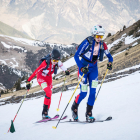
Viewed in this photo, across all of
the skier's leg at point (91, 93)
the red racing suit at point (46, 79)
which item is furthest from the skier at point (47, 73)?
the skier's leg at point (91, 93)

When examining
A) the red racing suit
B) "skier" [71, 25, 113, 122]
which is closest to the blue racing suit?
"skier" [71, 25, 113, 122]

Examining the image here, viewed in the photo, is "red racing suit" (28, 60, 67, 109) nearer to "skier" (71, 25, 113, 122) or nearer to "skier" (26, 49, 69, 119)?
"skier" (26, 49, 69, 119)

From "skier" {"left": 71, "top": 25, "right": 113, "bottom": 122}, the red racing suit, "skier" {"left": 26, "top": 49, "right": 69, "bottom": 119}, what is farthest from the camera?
the red racing suit

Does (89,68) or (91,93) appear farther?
(89,68)

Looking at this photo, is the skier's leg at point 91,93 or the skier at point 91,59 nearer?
the skier at point 91,59

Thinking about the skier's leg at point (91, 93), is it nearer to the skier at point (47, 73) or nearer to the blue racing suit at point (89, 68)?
the blue racing suit at point (89, 68)

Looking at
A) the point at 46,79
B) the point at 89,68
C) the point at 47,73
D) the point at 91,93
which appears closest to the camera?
the point at 91,93

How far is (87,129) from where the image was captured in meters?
4.56

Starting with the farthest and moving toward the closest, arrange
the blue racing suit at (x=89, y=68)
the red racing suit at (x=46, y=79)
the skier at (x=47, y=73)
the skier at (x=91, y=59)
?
1. the red racing suit at (x=46, y=79)
2. the skier at (x=47, y=73)
3. the blue racing suit at (x=89, y=68)
4. the skier at (x=91, y=59)

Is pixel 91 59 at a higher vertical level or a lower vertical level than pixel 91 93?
higher

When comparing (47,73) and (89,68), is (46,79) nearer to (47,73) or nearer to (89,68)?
(47,73)

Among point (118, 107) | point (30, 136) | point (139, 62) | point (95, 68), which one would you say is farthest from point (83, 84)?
point (139, 62)

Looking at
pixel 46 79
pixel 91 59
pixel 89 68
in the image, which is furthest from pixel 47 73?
pixel 91 59

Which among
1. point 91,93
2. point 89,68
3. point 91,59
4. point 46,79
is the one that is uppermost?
point 91,59
